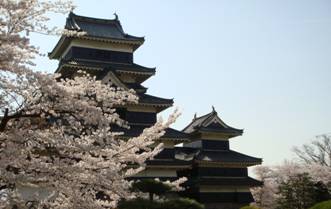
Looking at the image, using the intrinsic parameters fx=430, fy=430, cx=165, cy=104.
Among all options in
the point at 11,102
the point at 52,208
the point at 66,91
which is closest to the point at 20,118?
the point at 11,102

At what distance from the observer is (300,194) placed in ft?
104

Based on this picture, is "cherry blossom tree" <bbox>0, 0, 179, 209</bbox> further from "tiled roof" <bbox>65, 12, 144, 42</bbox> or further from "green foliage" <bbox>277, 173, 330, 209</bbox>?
"green foliage" <bbox>277, 173, 330, 209</bbox>

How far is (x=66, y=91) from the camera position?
6.43 meters

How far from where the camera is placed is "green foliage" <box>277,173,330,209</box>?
31.4m

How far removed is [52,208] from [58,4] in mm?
3347

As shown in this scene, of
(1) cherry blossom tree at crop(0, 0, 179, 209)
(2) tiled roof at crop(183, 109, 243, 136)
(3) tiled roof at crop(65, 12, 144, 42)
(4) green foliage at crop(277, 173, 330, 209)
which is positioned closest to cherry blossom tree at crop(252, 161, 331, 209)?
(4) green foliage at crop(277, 173, 330, 209)

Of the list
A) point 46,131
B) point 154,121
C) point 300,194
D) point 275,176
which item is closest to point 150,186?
point 154,121

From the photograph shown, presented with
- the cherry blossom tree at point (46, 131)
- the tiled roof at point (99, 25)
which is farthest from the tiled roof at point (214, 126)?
the cherry blossom tree at point (46, 131)

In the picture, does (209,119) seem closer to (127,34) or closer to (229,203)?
(229,203)

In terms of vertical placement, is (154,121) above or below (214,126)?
above

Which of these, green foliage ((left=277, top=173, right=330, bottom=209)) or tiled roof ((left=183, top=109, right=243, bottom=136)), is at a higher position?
tiled roof ((left=183, top=109, right=243, bottom=136))

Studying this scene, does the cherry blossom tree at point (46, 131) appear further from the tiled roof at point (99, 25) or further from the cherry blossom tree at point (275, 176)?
the cherry blossom tree at point (275, 176)

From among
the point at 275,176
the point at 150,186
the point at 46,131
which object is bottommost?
the point at 275,176

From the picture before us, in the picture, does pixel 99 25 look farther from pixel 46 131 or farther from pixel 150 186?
pixel 46 131
